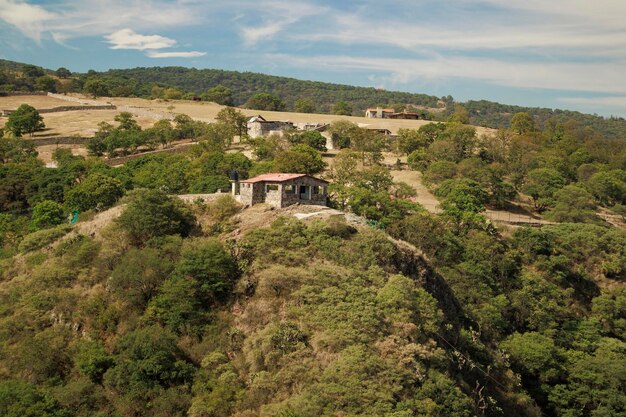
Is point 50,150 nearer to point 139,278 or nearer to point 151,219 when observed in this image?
point 151,219

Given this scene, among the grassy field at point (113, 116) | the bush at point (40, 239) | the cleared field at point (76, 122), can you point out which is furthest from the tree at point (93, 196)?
the cleared field at point (76, 122)

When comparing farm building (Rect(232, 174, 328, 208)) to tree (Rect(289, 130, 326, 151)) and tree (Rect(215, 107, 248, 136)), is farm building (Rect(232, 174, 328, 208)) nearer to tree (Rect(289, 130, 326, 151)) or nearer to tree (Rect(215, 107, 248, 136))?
tree (Rect(289, 130, 326, 151))

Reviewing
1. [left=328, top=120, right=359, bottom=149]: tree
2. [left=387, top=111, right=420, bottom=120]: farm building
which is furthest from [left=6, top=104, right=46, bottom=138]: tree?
[left=387, top=111, right=420, bottom=120]: farm building

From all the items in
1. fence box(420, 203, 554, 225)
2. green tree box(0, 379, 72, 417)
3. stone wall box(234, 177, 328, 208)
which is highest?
stone wall box(234, 177, 328, 208)

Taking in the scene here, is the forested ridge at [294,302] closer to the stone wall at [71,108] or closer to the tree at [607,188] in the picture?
the tree at [607,188]

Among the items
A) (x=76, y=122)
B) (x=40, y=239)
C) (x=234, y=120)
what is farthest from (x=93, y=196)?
(x=76, y=122)

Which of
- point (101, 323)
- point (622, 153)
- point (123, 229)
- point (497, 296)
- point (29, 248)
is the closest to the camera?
point (101, 323)

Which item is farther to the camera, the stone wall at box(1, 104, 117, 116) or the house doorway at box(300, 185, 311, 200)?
the stone wall at box(1, 104, 117, 116)

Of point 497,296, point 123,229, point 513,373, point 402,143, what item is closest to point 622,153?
point 402,143

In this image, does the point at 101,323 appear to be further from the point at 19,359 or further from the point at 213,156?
the point at 213,156
